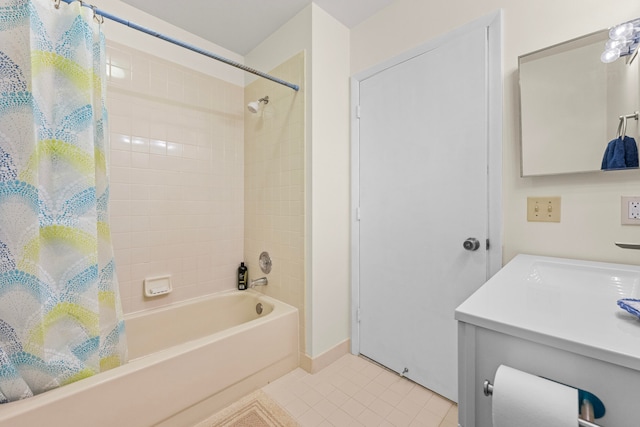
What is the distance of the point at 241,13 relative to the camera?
1.78 meters

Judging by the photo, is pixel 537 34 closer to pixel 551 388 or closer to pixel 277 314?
pixel 551 388

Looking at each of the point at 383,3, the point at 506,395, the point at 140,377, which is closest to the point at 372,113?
the point at 383,3

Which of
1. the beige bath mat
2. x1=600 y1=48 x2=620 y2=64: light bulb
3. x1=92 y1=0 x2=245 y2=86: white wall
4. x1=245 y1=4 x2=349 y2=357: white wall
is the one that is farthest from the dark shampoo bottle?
x1=600 y1=48 x2=620 y2=64: light bulb

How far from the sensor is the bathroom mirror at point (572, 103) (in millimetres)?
992

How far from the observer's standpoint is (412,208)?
160cm

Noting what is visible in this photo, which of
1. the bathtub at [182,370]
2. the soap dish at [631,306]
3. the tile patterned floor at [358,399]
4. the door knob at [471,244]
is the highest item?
the door knob at [471,244]

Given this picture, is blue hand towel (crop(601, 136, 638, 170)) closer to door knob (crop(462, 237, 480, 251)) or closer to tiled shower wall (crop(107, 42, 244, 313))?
door knob (crop(462, 237, 480, 251))

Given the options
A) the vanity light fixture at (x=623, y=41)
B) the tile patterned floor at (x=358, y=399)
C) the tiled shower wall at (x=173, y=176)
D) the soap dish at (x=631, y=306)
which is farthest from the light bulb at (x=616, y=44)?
the tiled shower wall at (x=173, y=176)

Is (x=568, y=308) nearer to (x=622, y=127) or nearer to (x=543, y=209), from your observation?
(x=543, y=209)

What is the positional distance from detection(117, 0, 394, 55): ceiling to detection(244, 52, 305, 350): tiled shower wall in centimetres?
29

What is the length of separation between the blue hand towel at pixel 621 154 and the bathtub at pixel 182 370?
171 centimetres

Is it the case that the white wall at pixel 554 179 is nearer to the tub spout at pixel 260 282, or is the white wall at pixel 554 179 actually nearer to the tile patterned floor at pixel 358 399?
the tile patterned floor at pixel 358 399

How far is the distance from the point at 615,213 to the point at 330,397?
156cm

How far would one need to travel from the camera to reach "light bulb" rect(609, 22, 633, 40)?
0.95 m
